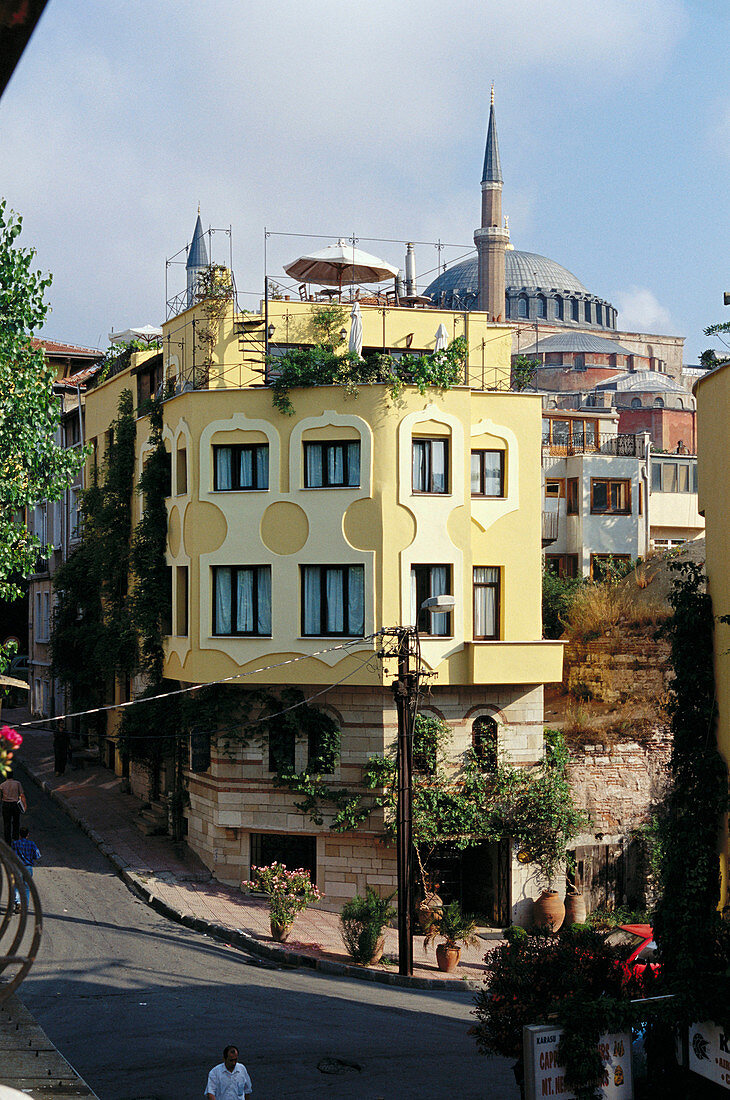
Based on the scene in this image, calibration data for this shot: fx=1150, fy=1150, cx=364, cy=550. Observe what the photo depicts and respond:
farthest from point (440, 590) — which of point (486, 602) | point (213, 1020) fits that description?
point (213, 1020)

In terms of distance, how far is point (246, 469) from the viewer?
2694 cm

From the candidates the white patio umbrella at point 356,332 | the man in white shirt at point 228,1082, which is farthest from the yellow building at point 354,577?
the man in white shirt at point 228,1082

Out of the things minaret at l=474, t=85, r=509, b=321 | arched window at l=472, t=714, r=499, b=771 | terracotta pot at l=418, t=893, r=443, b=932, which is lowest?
terracotta pot at l=418, t=893, r=443, b=932

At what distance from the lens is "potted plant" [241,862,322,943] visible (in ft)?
74.0

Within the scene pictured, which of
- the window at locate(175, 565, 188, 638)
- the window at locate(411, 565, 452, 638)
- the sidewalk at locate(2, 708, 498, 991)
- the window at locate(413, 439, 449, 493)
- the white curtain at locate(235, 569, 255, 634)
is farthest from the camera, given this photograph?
the window at locate(175, 565, 188, 638)

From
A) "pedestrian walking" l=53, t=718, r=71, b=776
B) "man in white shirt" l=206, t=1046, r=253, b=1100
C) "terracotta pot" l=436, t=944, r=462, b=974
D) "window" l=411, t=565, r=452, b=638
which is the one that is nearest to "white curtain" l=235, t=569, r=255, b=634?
"window" l=411, t=565, r=452, b=638

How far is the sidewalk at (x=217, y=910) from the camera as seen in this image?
21.6 meters

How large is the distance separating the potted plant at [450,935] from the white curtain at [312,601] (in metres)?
6.68

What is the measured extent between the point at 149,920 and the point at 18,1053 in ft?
34.8

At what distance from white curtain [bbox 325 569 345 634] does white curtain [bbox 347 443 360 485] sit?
208cm

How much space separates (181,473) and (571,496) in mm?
20097

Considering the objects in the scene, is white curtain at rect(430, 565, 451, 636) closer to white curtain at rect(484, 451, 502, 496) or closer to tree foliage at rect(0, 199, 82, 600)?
white curtain at rect(484, 451, 502, 496)

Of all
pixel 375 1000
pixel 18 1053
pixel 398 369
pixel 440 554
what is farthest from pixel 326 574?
pixel 18 1053

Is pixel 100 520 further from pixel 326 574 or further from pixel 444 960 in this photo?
pixel 444 960
